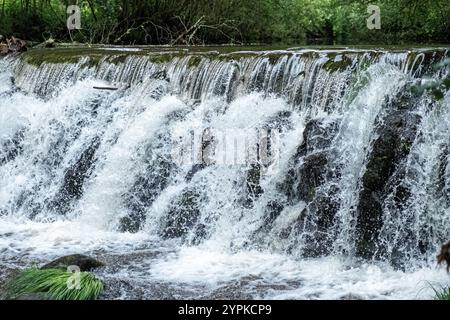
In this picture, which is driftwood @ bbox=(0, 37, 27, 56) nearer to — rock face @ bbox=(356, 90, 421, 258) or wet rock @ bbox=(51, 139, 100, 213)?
wet rock @ bbox=(51, 139, 100, 213)

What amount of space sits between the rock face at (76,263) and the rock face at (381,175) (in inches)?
Answer: 106

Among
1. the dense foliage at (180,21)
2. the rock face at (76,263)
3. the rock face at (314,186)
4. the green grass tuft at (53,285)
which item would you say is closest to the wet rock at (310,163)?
the rock face at (314,186)

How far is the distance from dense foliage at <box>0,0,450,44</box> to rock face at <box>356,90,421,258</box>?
9640 mm

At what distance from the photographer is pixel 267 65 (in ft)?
30.5

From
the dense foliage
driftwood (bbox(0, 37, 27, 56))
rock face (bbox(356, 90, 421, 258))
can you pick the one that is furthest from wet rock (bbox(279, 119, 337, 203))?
the dense foliage

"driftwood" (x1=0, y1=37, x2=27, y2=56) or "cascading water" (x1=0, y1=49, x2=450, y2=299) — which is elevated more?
"driftwood" (x1=0, y1=37, x2=27, y2=56)

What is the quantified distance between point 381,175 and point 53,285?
11.6ft

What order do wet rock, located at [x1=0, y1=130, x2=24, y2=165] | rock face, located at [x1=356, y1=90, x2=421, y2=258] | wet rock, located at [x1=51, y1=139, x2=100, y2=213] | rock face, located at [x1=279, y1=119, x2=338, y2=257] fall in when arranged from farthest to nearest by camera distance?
wet rock, located at [x1=0, y1=130, x2=24, y2=165], wet rock, located at [x1=51, y1=139, x2=100, y2=213], rock face, located at [x1=279, y1=119, x2=338, y2=257], rock face, located at [x1=356, y1=90, x2=421, y2=258]

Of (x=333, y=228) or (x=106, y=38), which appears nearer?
(x=333, y=228)

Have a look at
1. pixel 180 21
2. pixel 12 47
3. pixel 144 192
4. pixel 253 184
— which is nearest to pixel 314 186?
pixel 253 184

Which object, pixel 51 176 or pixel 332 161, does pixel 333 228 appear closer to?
pixel 332 161

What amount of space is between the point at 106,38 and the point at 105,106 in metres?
7.60

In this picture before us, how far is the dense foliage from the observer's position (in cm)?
1602
